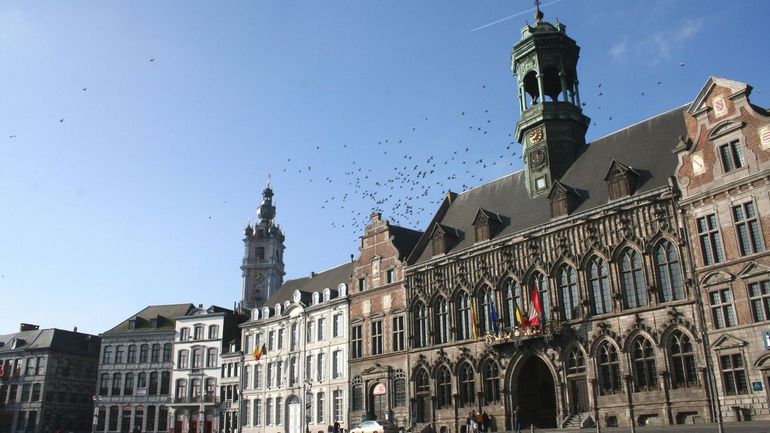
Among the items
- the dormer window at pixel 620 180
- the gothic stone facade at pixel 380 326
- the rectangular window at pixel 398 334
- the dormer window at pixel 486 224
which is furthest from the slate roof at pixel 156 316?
the dormer window at pixel 620 180

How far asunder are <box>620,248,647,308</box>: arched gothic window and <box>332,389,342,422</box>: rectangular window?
24240mm

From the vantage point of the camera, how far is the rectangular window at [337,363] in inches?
1961

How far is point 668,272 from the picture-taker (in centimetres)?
3098

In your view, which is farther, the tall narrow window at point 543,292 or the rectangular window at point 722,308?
the tall narrow window at point 543,292

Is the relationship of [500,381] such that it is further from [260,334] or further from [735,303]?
[260,334]

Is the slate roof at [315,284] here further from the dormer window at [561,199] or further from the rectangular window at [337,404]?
the dormer window at [561,199]

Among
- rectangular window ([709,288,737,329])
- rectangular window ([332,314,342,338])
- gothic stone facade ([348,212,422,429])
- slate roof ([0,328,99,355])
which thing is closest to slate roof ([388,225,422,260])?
gothic stone facade ([348,212,422,429])

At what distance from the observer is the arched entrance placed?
36.9 m

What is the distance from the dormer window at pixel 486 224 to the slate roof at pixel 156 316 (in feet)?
132

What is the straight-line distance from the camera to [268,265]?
123m

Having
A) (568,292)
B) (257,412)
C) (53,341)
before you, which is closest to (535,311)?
(568,292)

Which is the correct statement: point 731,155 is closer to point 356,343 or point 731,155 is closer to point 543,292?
point 543,292

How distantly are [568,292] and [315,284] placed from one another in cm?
2817

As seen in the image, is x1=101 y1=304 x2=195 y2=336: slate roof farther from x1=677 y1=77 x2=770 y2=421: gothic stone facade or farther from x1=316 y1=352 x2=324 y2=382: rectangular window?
x1=677 y1=77 x2=770 y2=421: gothic stone facade
